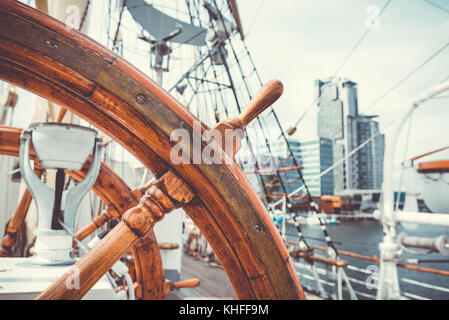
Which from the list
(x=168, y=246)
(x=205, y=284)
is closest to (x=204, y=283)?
(x=205, y=284)

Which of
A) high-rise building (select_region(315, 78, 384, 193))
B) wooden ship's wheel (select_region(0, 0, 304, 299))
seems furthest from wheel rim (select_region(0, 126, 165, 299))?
high-rise building (select_region(315, 78, 384, 193))

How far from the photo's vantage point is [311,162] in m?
41.1

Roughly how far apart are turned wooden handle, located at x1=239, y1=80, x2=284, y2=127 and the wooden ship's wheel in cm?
6

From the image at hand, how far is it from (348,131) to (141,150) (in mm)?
14241

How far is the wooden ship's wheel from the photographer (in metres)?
0.32

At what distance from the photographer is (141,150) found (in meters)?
0.39

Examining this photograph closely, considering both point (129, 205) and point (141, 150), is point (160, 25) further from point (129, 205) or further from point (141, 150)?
point (141, 150)

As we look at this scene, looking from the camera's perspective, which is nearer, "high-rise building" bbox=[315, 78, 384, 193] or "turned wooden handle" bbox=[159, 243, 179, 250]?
"turned wooden handle" bbox=[159, 243, 179, 250]

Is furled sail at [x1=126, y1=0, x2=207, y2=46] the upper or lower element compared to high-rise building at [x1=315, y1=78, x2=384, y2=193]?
upper

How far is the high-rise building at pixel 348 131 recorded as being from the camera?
5113 millimetres

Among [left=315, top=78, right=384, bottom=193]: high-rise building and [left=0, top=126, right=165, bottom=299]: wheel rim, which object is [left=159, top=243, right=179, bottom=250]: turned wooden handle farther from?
[left=315, top=78, right=384, bottom=193]: high-rise building

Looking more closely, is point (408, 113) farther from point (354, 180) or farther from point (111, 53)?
point (354, 180)

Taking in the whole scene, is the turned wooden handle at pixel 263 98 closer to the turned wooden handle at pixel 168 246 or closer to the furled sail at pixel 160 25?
the turned wooden handle at pixel 168 246

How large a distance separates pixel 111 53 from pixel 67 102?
9cm
